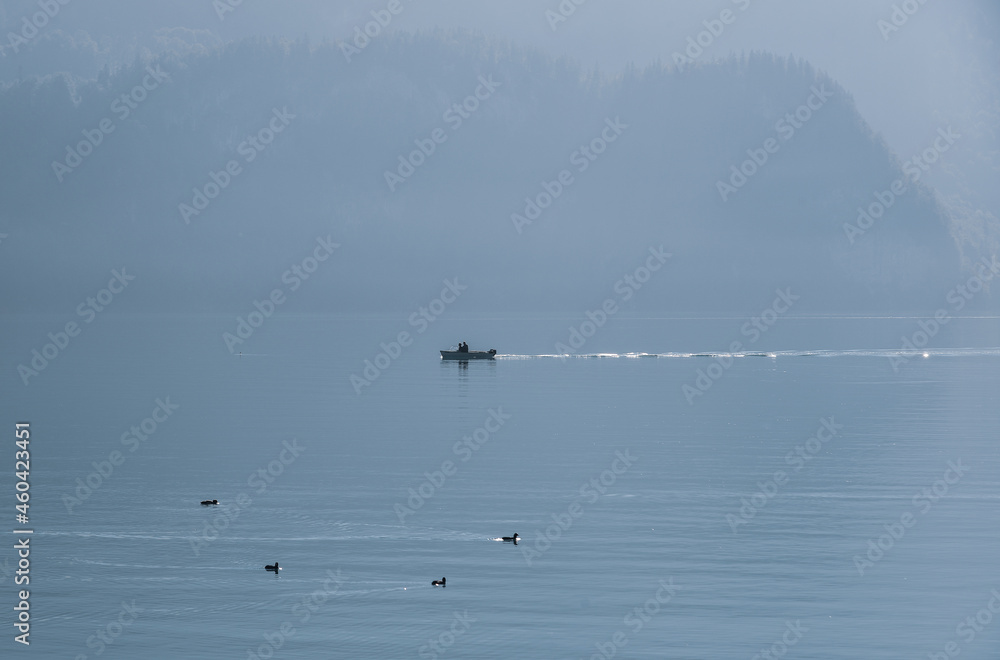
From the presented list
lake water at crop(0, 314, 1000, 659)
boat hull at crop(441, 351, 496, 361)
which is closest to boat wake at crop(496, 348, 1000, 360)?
boat hull at crop(441, 351, 496, 361)

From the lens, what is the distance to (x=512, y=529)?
51.3m

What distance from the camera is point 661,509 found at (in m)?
55.6

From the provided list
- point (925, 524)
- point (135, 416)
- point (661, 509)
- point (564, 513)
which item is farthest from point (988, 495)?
point (135, 416)

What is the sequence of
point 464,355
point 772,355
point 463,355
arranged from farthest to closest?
point 772,355 → point 464,355 → point 463,355

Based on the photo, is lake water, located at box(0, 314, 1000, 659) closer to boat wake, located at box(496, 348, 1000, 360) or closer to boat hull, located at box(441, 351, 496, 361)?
boat hull, located at box(441, 351, 496, 361)

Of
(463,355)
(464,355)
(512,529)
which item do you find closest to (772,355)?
(464,355)

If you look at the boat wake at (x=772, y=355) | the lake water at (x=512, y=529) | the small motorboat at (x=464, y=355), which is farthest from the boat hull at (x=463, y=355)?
the lake water at (x=512, y=529)

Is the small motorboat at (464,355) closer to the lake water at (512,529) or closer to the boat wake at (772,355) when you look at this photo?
the boat wake at (772,355)

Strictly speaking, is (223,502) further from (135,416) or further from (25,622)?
(135,416)

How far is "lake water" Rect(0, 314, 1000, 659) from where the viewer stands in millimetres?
37312

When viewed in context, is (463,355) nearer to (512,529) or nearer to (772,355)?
(772,355)

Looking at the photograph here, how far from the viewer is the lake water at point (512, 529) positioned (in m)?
37.3

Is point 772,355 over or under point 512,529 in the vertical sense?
over

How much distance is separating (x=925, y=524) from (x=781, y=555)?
979 cm
